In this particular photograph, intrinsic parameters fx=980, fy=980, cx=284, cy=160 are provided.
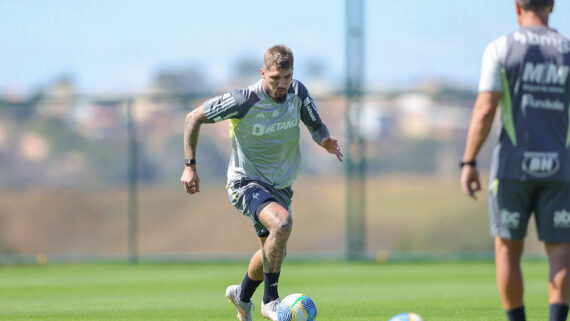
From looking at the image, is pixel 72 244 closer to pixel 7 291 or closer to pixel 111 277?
pixel 111 277

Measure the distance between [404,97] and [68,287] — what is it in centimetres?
801

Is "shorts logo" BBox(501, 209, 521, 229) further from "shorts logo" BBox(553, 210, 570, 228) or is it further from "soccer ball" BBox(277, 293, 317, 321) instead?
"soccer ball" BBox(277, 293, 317, 321)

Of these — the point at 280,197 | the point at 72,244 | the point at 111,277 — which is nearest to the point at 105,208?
the point at 72,244

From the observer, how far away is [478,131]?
5848 millimetres

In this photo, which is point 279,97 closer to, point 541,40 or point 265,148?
point 265,148

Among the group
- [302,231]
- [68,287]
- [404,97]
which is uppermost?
[404,97]

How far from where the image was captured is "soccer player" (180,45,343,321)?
7.71 m

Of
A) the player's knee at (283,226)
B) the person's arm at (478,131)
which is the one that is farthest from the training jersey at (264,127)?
the person's arm at (478,131)

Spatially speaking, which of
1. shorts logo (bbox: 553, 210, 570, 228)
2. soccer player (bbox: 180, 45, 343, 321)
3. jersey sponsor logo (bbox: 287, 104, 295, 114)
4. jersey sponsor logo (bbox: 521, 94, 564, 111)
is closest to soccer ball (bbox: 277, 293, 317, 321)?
soccer player (bbox: 180, 45, 343, 321)

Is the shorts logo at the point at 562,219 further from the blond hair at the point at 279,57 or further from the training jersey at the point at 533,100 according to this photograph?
the blond hair at the point at 279,57

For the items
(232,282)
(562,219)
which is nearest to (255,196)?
(562,219)

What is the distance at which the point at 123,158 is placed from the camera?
20.1 metres

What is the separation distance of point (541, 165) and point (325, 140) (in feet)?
8.20

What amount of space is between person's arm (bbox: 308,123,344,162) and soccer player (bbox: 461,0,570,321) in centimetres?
215
